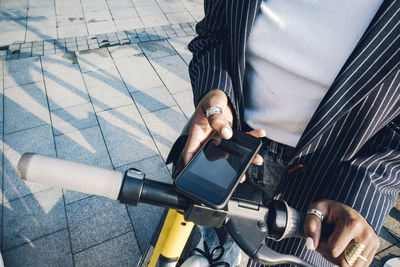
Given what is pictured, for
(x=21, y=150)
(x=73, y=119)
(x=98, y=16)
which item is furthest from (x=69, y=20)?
(x=21, y=150)

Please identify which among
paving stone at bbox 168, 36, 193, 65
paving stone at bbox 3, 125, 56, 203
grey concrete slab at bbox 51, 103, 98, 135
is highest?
paving stone at bbox 168, 36, 193, 65

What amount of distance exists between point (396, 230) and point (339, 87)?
250 cm

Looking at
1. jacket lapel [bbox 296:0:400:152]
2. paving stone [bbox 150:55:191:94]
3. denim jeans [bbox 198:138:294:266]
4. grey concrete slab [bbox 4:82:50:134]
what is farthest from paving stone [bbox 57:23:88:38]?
jacket lapel [bbox 296:0:400:152]

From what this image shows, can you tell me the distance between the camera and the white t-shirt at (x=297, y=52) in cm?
97

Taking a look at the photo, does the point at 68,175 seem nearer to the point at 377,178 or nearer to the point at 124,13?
the point at 377,178

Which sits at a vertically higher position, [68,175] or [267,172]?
[68,175]

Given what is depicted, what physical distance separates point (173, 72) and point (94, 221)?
2554 millimetres

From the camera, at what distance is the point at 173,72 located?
4043mm

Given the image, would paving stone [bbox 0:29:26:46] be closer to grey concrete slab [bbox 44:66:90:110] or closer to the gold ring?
grey concrete slab [bbox 44:66:90:110]

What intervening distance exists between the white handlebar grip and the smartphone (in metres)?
0.19

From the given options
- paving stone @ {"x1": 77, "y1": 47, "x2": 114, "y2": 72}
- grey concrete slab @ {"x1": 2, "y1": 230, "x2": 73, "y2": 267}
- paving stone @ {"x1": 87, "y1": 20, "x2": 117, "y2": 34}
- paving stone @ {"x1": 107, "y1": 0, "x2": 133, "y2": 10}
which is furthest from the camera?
paving stone @ {"x1": 107, "y1": 0, "x2": 133, "y2": 10}

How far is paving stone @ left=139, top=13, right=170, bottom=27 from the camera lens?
5027 millimetres

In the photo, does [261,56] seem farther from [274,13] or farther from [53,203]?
[53,203]

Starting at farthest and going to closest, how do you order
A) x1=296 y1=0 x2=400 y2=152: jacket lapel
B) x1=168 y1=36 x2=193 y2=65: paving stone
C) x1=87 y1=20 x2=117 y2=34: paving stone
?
x1=87 y1=20 x2=117 y2=34: paving stone, x1=168 y1=36 x2=193 y2=65: paving stone, x1=296 y1=0 x2=400 y2=152: jacket lapel
